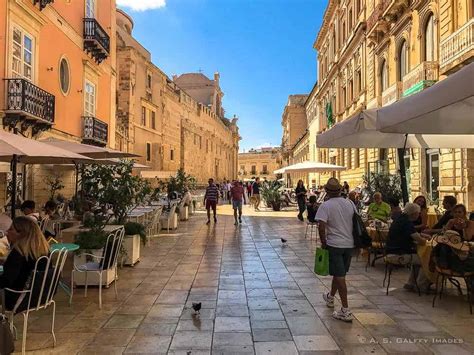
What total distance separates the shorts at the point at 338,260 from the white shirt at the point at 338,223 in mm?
49

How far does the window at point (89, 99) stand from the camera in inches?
670

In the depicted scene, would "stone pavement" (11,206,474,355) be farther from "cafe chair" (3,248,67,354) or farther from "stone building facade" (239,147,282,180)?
"stone building facade" (239,147,282,180)

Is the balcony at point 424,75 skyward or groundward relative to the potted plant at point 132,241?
skyward

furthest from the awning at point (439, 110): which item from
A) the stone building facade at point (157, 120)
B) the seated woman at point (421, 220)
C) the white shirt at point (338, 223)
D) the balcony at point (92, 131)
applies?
the stone building facade at point (157, 120)

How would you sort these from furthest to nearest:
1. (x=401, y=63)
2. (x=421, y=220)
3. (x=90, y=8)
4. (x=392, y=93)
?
(x=401, y=63)
(x=392, y=93)
(x=90, y=8)
(x=421, y=220)

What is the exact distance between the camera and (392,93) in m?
18.5

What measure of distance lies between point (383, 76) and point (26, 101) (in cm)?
1582

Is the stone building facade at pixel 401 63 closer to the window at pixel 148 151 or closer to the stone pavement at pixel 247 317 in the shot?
the stone pavement at pixel 247 317

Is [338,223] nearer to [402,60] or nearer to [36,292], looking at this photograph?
[36,292]

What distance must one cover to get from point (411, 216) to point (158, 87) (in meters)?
30.1

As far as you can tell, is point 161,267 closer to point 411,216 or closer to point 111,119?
point 411,216

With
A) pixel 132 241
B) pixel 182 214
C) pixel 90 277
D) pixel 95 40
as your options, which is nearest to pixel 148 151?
pixel 95 40

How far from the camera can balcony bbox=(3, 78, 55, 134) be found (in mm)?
11227

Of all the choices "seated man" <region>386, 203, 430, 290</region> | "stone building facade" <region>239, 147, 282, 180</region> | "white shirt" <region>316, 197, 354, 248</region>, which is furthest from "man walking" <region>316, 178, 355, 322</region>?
"stone building facade" <region>239, 147, 282, 180</region>
